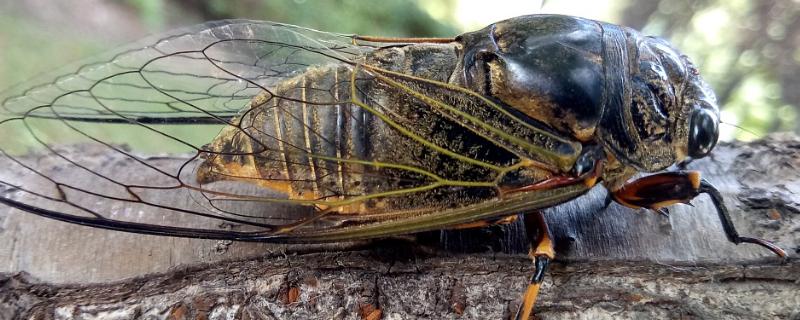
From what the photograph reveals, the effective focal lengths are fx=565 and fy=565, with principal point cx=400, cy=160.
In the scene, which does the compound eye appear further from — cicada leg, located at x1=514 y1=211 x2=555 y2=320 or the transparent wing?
cicada leg, located at x1=514 y1=211 x2=555 y2=320

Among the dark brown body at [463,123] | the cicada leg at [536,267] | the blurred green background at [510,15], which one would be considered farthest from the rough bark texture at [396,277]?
the blurred green background at [510,15]

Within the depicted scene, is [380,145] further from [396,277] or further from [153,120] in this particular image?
[153,120]

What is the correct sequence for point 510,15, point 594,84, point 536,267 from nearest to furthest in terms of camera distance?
point 536,267 → point 594,84 → point 510,15

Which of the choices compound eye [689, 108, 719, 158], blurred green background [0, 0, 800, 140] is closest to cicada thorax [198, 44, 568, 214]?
compound eye [689, 108, 719, 158]

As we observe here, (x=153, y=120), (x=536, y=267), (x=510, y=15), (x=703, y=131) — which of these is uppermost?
(x=510, y=15)

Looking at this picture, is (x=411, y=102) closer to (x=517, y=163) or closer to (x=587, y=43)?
(x=517, y=163)

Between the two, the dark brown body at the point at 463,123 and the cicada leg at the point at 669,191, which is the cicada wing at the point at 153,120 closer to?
the dark brown body at the point at 463,123

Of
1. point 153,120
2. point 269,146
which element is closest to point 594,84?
point 269,146
